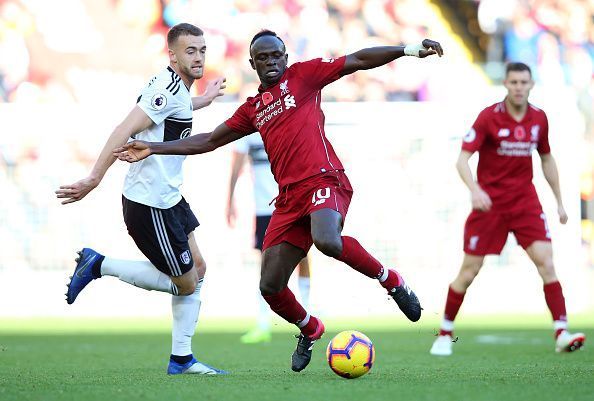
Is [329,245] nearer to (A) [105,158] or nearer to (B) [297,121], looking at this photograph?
(B) [297,121]

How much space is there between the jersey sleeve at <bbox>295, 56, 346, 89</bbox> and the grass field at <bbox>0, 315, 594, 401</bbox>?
1759mm

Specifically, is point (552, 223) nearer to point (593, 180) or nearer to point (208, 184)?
point (208, 184)

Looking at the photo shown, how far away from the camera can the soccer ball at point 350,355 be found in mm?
5793

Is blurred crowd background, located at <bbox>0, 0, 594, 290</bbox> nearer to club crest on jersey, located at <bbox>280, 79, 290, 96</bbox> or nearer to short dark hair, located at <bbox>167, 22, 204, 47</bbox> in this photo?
short dark hair, located at <bbox>167, 22, 204, 47</bbox>

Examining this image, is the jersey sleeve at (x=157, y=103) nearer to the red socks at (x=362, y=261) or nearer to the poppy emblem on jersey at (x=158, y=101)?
the poppy emblem on jersey at (x=158, y=101)

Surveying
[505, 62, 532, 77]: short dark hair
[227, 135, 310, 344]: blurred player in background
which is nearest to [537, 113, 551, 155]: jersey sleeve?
[505, 62, 532, 77]: short dark hair

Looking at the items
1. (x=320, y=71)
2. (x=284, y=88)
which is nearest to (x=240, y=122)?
(x=284, y=88)

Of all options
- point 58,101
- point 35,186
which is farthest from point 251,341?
point 58,101

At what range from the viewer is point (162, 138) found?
648 cm

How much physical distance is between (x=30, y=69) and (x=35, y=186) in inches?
189

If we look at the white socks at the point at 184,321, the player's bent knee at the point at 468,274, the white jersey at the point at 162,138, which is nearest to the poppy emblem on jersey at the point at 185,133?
the white jersey at the point at 162,138

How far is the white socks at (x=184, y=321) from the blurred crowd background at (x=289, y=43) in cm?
1069

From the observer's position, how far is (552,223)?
13.3 m

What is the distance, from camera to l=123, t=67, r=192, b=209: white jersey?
21.0 ft
